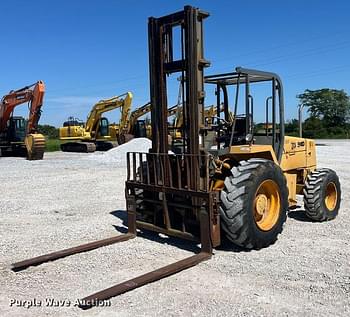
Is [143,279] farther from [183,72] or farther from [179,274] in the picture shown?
[183,72]

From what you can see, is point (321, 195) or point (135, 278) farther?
point (321, 195)

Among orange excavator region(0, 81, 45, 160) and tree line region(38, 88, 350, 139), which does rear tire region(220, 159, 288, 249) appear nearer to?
orange excavator region(0, 81, 45, 160)

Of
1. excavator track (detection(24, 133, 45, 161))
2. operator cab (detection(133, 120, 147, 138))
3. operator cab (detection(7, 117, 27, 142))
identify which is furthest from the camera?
operator cab (detection(133, 120, 147, 138))

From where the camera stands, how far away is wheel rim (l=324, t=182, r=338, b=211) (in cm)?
804

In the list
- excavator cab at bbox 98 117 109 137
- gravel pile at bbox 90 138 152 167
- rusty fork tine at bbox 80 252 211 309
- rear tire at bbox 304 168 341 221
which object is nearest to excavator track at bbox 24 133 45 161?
gravel pile at bbox 90 138 152 167

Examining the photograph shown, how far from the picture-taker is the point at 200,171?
5.95 meters

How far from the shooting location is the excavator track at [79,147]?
101 feet

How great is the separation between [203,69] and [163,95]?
28.1 inches

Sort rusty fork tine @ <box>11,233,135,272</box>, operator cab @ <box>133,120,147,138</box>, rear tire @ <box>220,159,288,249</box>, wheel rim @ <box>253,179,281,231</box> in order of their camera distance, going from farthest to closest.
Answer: operator cab @ <box>133,120,147,138</box> < wheel rim @ <box>253,179,281,231</box> < rear tire @ <box>220,159,288,249</box> < rusty fork tine @ <box>11,233,135,272</box>

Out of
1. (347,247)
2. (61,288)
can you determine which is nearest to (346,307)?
(347,247)

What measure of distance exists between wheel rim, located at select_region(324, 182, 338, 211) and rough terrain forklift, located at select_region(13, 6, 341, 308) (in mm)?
1506

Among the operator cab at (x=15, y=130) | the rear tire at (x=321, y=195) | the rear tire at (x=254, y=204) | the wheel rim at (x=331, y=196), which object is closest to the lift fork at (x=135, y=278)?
the rear tire at (x=254, y=204)

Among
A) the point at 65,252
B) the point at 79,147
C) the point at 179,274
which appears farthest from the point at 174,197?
the point at 79,147

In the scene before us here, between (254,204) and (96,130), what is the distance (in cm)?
2707
